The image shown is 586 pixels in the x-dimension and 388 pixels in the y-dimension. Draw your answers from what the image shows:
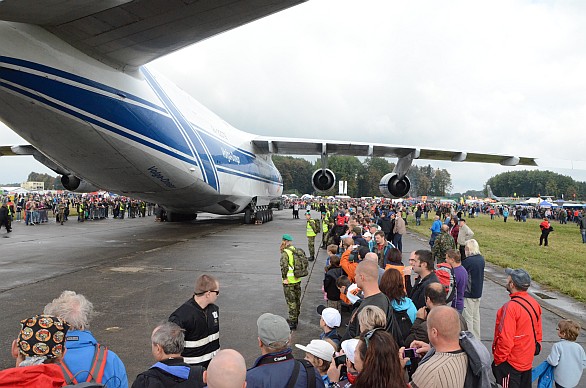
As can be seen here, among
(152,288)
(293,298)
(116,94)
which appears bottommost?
(152,288)

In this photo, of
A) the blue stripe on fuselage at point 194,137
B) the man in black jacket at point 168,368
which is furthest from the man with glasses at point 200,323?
the blue stripe on fuselage at point 194,137

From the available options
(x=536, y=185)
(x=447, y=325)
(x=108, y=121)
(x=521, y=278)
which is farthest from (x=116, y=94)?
(x=536, y=185)

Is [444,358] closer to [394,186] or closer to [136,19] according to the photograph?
[136,19]

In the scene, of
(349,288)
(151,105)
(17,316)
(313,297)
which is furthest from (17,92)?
(349,288)

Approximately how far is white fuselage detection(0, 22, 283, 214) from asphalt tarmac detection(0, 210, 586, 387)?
2.18 meters

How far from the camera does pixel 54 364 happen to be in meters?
2.11

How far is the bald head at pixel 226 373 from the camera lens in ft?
6.57

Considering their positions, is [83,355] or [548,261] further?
[548,261]

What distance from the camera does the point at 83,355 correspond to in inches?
96.0

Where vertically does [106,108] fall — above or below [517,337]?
above

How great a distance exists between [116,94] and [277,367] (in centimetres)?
839

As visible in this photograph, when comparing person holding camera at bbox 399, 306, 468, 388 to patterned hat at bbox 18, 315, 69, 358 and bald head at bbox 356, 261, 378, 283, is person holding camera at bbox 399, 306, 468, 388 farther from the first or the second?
patterned hat at bbox 18, 315, 69, 358

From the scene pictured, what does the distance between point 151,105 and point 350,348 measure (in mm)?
9360

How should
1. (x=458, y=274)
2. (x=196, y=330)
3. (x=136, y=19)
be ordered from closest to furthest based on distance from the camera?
(x=196, y=330) < (x=458, y=274) < (x=136, y=19)
